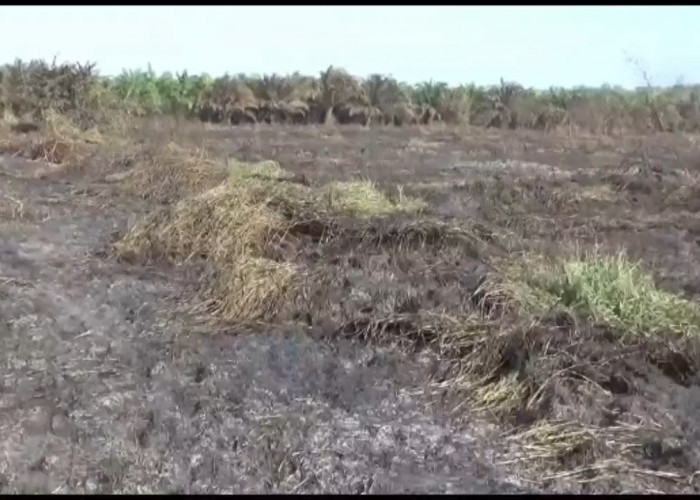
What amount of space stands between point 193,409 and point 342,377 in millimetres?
719

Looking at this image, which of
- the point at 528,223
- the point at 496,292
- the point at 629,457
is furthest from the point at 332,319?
the point at 528,223

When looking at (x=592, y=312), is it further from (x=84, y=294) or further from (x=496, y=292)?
(x=84, y=294)

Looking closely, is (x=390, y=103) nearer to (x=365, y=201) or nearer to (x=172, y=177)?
(x=172, y=177)

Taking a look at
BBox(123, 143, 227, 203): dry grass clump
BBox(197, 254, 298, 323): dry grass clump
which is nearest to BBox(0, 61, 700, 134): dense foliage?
BBox(123, 143, 227, 203): dry grass clump

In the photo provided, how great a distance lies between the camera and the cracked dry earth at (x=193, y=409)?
9.85 ft

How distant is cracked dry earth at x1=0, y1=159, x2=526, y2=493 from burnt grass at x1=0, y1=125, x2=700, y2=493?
0.03 ft

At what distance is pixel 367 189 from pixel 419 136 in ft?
26.1

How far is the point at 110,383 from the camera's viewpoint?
148 inches

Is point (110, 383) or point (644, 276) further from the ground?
point (644, 276)

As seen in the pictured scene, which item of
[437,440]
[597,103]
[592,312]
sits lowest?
[437,440]

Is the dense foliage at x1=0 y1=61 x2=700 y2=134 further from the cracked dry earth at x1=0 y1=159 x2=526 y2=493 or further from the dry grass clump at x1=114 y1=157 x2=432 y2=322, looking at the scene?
the cracked dry earth at x1=0 y1=159 x2=526 y2=493

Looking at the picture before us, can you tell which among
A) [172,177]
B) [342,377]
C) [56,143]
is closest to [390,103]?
[56,143]

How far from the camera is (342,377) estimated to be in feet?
12.9

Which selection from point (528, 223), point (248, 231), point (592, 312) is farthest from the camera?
point (528, 223)
